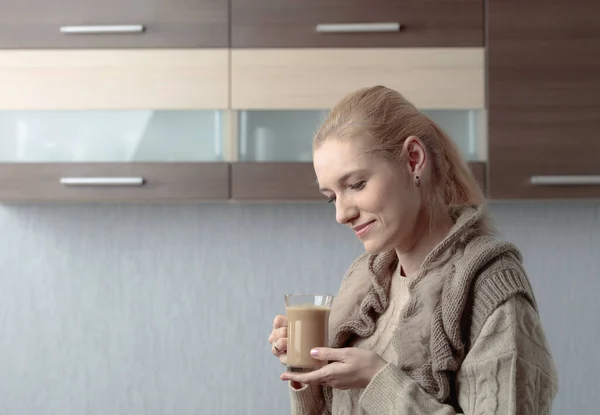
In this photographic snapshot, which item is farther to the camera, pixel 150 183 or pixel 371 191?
pixel 150 183

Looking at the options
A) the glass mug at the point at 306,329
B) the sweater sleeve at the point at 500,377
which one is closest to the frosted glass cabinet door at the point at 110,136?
the glass mug at the point at 306,329

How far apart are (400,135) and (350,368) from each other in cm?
43

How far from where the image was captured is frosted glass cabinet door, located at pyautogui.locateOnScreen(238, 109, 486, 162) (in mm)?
2754

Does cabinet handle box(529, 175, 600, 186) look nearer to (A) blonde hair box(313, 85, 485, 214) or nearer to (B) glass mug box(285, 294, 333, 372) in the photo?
(A) blonde hair box(313, 85, 485, 214)

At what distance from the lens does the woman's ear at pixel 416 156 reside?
1.50 m

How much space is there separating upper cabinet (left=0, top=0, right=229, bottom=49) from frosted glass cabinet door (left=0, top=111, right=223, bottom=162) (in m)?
0.23

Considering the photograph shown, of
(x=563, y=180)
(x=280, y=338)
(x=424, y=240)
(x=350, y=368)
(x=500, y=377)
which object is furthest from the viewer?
(x=563, y=180)

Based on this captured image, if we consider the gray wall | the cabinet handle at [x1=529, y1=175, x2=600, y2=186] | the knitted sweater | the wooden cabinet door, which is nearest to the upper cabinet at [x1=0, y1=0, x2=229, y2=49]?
the gray wall

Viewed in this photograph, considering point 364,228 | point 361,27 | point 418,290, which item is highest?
point 361,27

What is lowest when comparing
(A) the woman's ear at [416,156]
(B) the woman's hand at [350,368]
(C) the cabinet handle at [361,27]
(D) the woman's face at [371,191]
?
(B) the woman's hand at [350,368]

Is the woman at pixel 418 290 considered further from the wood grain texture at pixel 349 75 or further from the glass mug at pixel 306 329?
the wood grain texture at pixel 349 75

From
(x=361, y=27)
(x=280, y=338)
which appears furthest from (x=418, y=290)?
(x=361, y=27)

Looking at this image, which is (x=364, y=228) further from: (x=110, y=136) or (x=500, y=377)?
(x=110, y=136)

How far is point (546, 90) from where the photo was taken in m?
2.72
